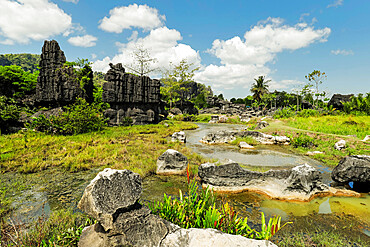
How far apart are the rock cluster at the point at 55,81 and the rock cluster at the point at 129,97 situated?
13.1ft

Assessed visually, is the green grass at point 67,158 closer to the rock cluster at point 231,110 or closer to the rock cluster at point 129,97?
the rock cluster at point 129,97

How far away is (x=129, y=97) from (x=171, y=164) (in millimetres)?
24729

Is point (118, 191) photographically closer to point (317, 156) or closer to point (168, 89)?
point (317, 156)

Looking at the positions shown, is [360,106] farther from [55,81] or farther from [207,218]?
[55,81]

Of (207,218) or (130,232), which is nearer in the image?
(130,232)

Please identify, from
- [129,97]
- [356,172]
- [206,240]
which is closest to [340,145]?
[356,172]

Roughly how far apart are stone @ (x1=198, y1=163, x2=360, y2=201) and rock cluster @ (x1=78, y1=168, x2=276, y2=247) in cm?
303

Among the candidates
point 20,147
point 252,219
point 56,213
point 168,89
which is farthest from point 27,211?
point 168,89

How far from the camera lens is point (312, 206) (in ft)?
17.2

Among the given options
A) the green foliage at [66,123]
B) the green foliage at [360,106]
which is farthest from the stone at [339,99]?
the green foliage at [66,123]

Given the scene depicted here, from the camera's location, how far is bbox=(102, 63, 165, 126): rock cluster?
93.5ft

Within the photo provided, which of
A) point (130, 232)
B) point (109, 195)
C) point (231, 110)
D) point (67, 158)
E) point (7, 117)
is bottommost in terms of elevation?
point (67, 158)

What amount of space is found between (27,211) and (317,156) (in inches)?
559

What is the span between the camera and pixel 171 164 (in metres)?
7.90
